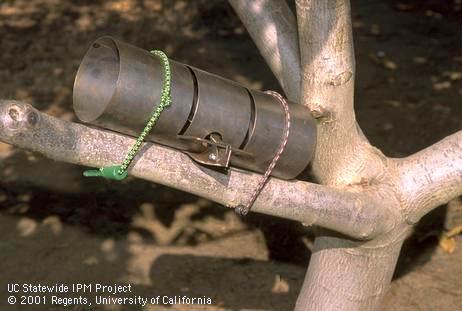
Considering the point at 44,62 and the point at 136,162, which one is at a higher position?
the point at 136,162

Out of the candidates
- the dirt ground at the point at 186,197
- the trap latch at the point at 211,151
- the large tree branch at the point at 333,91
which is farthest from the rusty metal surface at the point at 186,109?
the dirt ground at the point at 186,197

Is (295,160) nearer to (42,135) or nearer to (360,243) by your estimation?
(360,243)

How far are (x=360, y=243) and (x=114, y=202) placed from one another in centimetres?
302

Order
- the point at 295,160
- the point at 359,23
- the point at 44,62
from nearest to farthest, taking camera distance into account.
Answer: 1. the point at 295,160
2. the point at 44,62
3. the point at 359,23

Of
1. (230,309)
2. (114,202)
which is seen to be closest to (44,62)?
(114,202)

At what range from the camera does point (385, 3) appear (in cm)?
934

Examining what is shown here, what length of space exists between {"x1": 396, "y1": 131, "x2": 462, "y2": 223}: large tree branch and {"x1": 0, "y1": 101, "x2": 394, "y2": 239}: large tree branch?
0.12m

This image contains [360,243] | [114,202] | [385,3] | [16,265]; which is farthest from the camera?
[385,3]

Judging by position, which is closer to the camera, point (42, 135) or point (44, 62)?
point (42, 135)

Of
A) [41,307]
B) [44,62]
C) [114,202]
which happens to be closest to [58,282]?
[41,307]

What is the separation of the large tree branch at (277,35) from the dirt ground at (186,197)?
199 cm

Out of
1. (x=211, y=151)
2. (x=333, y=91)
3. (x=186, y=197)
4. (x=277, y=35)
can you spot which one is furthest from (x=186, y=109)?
(x=186, y=197)

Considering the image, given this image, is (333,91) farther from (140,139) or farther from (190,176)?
(140,139)

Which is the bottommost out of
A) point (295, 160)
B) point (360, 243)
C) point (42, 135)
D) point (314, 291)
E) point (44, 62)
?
point (44, 62)
